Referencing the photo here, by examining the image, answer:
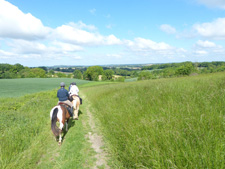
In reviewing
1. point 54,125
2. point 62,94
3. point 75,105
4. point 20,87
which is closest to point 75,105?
point 75,105

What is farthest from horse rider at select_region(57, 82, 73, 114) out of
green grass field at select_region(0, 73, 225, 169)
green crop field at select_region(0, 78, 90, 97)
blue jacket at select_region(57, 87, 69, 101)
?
green crop field at select_region(0, 78, 90, 97)

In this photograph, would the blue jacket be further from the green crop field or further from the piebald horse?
the green crop field

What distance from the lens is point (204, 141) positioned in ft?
8.19

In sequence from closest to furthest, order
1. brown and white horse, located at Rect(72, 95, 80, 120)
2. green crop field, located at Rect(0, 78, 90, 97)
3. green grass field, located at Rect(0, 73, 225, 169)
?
green grass field, located at Rect(0, 73, 225, 169), brown and white horse, located at Rect(72, 95, 80, 120), green crop field, located at Rect(0, 78, 90, 97)

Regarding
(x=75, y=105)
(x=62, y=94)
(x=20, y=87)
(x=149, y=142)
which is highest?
(x=62, y=94)

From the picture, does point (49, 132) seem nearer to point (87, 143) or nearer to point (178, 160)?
point (87, 143)

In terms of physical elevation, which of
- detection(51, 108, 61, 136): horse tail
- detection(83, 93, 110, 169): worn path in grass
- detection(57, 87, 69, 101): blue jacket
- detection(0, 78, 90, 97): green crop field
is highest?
detection(57, 87, 69, 101): blue jacket

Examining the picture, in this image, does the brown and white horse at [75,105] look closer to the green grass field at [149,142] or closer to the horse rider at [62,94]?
the horse rider at [62,94]

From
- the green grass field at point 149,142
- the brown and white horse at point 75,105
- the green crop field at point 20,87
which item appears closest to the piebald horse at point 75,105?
the brown and white horse at point 75,105

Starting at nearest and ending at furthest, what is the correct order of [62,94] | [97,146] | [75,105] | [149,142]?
[149,142] < [97,146] < [62,94] < [75,105]

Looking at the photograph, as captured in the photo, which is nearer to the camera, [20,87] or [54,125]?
[54,125]

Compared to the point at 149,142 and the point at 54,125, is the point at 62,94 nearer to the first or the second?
the point at 54,125

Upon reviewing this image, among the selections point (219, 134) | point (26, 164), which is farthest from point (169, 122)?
point (26, 164)

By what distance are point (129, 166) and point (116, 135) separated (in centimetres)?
136
